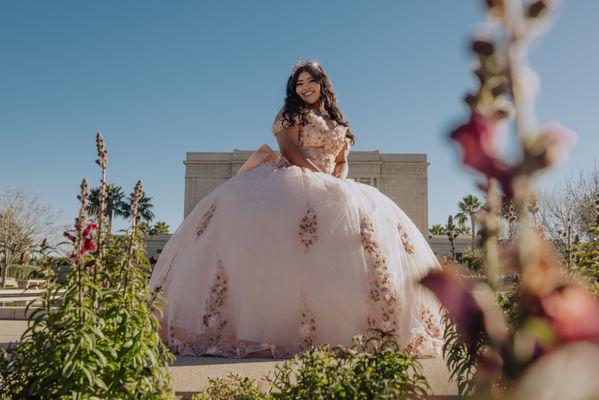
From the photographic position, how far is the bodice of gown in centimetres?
621

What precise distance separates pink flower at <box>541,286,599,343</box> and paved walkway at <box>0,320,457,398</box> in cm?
318

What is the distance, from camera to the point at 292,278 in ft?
16.0

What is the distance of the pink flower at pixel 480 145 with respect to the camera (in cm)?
60

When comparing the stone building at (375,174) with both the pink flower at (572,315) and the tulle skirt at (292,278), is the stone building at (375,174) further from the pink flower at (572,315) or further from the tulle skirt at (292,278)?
the pink flower at (572,315)

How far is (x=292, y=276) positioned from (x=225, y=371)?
1218mm

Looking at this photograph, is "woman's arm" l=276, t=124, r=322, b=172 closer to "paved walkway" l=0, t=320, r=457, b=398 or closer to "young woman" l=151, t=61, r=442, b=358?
"young woman" l=151, t=61, r=442, b=358

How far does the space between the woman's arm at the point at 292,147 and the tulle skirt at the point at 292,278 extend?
62cm

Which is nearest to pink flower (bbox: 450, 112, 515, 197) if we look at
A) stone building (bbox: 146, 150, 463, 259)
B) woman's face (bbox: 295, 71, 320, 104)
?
woman's face (bbox: 295, 71, 320, 104)

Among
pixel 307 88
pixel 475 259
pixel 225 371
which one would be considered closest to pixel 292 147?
pixel 307 88

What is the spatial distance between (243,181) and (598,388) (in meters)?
5.33

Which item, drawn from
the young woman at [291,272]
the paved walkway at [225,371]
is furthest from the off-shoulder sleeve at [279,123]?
the paved walkway at [225,371]

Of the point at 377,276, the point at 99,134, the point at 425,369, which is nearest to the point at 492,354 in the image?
the point at 99,134

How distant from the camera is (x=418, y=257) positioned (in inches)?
220

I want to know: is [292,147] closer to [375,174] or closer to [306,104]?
[306,104]
